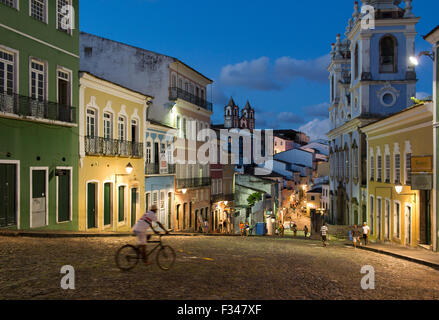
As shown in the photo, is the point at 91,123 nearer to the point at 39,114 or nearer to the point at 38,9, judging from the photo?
the point at 39,114

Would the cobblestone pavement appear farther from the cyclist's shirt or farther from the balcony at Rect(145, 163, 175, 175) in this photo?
the balcony at Rect(145, 163, 175, 175)

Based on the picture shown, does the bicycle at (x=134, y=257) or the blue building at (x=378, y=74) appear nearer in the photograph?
the bicycle at (x=134, y=257)

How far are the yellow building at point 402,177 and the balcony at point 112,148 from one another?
13.1 metres

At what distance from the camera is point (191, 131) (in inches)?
1551

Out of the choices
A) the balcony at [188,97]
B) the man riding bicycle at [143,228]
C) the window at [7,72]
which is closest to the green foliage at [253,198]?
the balcony at [188,97]

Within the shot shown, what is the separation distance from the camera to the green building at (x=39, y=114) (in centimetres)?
1653

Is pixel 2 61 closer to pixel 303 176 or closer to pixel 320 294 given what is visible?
pixel 320 294

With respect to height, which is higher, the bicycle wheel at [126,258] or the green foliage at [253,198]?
the bicycle wheel at [126,258]

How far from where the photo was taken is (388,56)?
1516 inches

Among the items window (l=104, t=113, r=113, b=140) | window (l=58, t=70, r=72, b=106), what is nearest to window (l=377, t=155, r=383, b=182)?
window (l=104, t=113, r=113, b=140)

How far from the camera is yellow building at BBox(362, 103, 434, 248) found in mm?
20531

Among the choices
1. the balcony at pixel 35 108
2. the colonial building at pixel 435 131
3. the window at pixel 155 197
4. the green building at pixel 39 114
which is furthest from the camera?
the window at pixel 155 197

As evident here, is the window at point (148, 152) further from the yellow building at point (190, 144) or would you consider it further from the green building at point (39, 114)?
the green building at point (39, 114)
